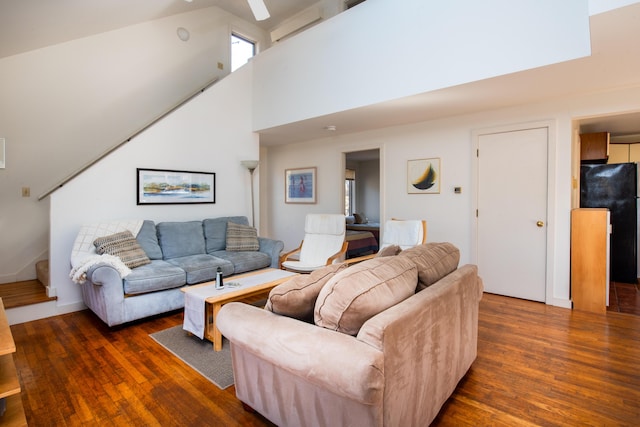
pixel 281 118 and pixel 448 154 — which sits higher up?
pixel 281 118

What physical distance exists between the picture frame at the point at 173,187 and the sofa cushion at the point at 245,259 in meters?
0.95

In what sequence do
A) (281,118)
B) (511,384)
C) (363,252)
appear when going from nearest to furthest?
(511,384)
(281,118)
(363,252)

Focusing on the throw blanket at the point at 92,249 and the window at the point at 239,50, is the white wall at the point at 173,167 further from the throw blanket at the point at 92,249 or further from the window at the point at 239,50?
the window at the point at 239,50

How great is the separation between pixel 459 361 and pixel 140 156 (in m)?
4.09

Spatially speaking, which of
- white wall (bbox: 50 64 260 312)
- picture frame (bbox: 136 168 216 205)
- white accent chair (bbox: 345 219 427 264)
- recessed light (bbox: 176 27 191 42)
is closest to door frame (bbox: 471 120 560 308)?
white accent chair (bbox: 345 219 427 264)

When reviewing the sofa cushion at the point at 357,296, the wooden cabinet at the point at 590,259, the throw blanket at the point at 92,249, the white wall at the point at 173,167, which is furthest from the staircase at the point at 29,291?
the wooden cabinet at the point at 590,259

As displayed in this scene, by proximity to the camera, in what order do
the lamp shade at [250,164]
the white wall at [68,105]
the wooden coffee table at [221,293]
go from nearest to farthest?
the wooden coffee table at [221,293]
the white wall at [68,105]
the lamp shade at [250,164]

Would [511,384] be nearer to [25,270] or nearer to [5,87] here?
[25,270]

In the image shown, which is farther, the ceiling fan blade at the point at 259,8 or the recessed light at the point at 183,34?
the recessed light at the point at 183,34

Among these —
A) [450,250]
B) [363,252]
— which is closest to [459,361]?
[450,250]

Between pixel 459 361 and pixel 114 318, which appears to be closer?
pixel 459 361

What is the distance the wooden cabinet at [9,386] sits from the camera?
4.52ft

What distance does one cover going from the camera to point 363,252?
652cm

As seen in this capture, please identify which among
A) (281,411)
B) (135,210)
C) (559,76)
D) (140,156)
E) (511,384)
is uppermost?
(559,76)
